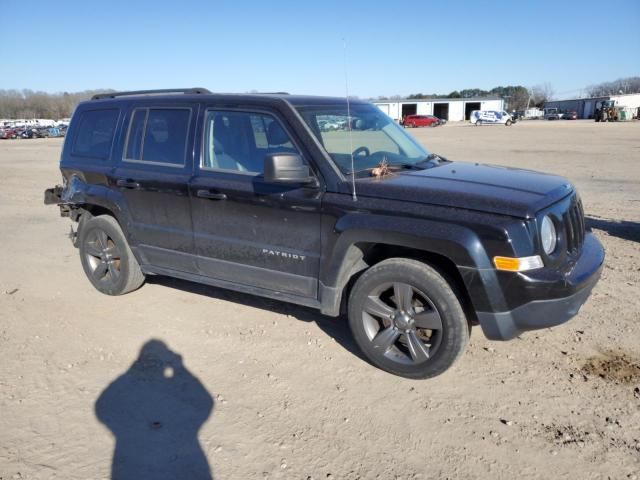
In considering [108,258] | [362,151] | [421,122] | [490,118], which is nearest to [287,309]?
[362,151]

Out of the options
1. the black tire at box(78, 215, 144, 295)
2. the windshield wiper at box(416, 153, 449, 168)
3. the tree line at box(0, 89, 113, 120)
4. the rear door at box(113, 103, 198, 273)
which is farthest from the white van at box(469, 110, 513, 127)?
the tree line at box(0, 89, 113, 120)

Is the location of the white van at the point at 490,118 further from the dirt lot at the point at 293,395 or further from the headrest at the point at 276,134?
the headrest at the point at 276,134

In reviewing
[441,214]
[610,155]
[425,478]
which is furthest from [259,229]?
[610,155]

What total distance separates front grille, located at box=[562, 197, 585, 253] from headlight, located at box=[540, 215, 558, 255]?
0.62 ft

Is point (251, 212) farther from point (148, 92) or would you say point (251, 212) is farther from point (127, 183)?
point (148, 92)

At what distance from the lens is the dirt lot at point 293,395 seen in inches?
112

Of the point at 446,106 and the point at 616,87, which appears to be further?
the point at 616,87

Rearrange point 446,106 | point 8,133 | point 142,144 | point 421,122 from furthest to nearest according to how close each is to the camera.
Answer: point 446,106 → point 421,122 → point 8,133 → point 142,144

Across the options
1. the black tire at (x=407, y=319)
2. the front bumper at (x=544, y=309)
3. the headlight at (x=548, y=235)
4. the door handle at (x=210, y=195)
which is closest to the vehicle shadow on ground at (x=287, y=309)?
the black tire at (x=407, y=319)

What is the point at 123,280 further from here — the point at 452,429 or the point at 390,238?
the point at 452,429

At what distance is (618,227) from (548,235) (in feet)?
17.1

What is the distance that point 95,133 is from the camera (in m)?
5.25

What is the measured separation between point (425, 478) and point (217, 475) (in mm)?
1119

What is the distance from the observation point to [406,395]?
3.47 metres
